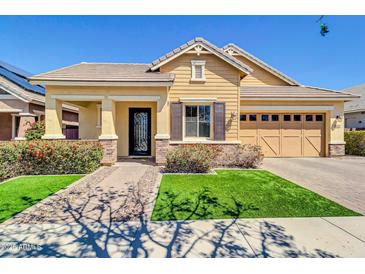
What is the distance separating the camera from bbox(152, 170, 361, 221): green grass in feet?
14.0

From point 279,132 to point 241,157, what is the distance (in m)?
4.42

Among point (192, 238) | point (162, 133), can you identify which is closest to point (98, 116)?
point (162, 133)

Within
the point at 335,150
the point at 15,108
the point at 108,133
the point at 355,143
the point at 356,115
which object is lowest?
the point at 335,150

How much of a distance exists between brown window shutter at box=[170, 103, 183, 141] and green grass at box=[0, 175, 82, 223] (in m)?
4.62

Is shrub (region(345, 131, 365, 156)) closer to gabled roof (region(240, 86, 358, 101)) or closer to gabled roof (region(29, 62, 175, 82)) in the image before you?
gabled roof (region(240, 86, 358, 101))

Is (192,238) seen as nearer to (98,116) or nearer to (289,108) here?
(98,116)

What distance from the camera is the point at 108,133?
942cm

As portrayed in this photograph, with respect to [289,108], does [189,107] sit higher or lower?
lower

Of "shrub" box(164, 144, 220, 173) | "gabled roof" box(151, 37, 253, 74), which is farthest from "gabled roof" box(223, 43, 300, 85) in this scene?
"shrub" box(164, 144, 220, 173)

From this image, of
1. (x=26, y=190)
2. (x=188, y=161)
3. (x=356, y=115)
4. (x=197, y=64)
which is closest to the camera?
(x=26, y=190)

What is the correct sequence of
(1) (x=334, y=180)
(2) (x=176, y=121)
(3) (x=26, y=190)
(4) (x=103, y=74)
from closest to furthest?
(3) (x=26, y=190)
(1) (x=334, y=180)
(2) (x=176, y=121)
(4) (x=103, y=74)

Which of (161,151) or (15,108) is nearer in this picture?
(161,151)
